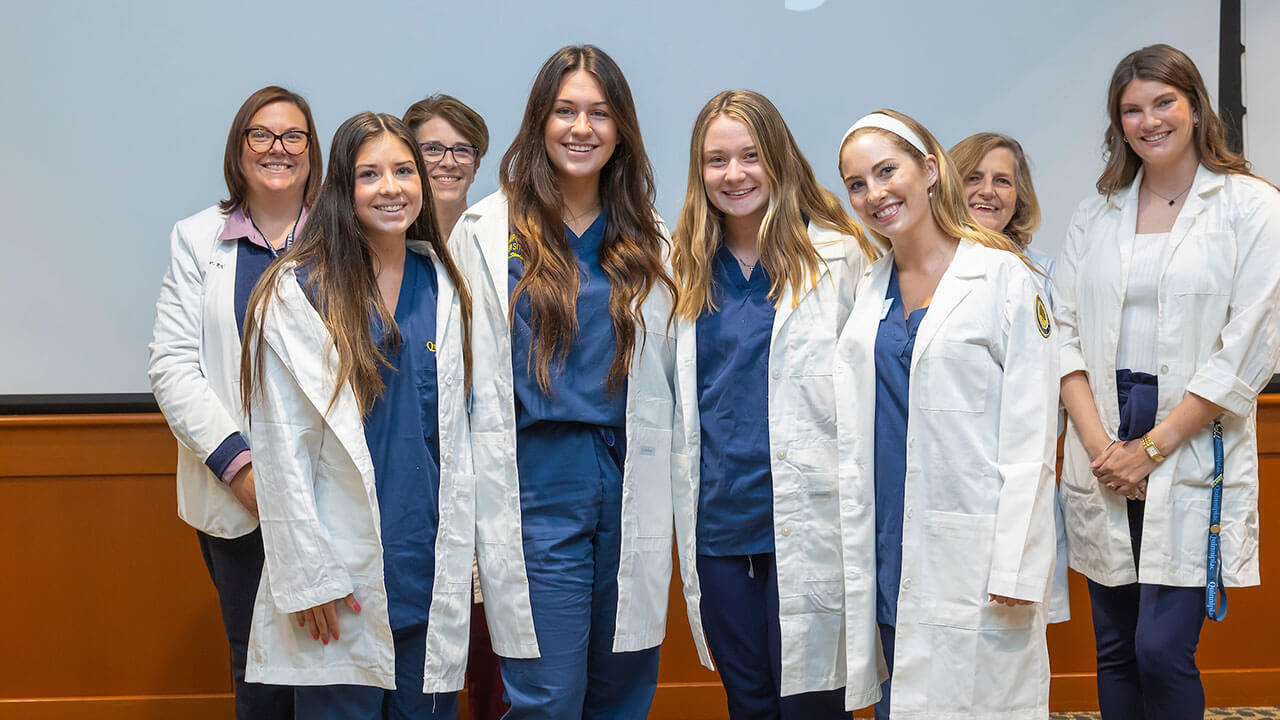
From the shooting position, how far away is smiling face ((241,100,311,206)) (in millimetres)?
2039

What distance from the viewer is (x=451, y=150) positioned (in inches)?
95.0

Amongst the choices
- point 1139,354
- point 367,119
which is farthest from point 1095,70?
point 367,119

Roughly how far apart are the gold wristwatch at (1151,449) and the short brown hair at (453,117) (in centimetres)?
177

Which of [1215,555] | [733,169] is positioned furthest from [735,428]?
[1215,555]

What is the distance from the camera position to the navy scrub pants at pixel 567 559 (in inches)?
68.5

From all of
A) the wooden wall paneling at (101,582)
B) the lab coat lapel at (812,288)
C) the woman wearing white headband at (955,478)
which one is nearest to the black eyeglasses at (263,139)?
the wooden wall paneling at (101,582)

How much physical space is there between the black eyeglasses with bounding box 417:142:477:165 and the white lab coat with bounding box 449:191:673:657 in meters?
0.56

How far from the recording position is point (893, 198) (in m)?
1.76

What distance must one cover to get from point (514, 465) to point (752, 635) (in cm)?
60

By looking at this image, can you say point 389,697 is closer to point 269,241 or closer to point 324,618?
point 324,618

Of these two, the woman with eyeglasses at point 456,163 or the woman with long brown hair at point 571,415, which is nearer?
the woman with long brown hair at point 571,415

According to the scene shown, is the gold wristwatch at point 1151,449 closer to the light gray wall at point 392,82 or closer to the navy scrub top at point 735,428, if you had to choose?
the navy scrub top at point 735,428

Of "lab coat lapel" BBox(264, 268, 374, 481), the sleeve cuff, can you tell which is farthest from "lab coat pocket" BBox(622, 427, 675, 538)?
the sleeve cuff

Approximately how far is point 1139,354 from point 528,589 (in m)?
1.43
